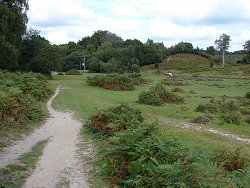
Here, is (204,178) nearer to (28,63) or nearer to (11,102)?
(11,102)

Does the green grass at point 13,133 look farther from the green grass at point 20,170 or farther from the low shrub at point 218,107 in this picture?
the low shrub at point 218,107

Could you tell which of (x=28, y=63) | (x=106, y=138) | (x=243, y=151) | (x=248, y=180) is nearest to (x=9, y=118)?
(x=106, y=138)

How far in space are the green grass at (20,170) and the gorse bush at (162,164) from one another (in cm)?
212

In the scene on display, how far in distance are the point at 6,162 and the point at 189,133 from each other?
8297mm

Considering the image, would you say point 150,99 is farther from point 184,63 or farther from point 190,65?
point 184,63

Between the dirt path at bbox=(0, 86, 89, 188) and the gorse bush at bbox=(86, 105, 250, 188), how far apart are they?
0.91 metres

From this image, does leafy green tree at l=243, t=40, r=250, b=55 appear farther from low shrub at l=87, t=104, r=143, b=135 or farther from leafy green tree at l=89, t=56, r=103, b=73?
low shrub at l=87, t=104, r=143, b=135

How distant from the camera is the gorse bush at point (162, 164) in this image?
825cm

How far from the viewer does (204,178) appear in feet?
26.6

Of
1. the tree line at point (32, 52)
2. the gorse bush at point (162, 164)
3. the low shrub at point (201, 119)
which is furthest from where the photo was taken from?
the tree line at point (32, 52)

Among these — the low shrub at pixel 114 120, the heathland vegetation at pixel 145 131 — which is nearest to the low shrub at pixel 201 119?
the heathland vegetation at pixel 145 131

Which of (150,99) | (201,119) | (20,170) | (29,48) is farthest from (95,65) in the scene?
(20,170)

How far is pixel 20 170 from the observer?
34.3 ft

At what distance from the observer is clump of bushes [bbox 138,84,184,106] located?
26094 millimetres
